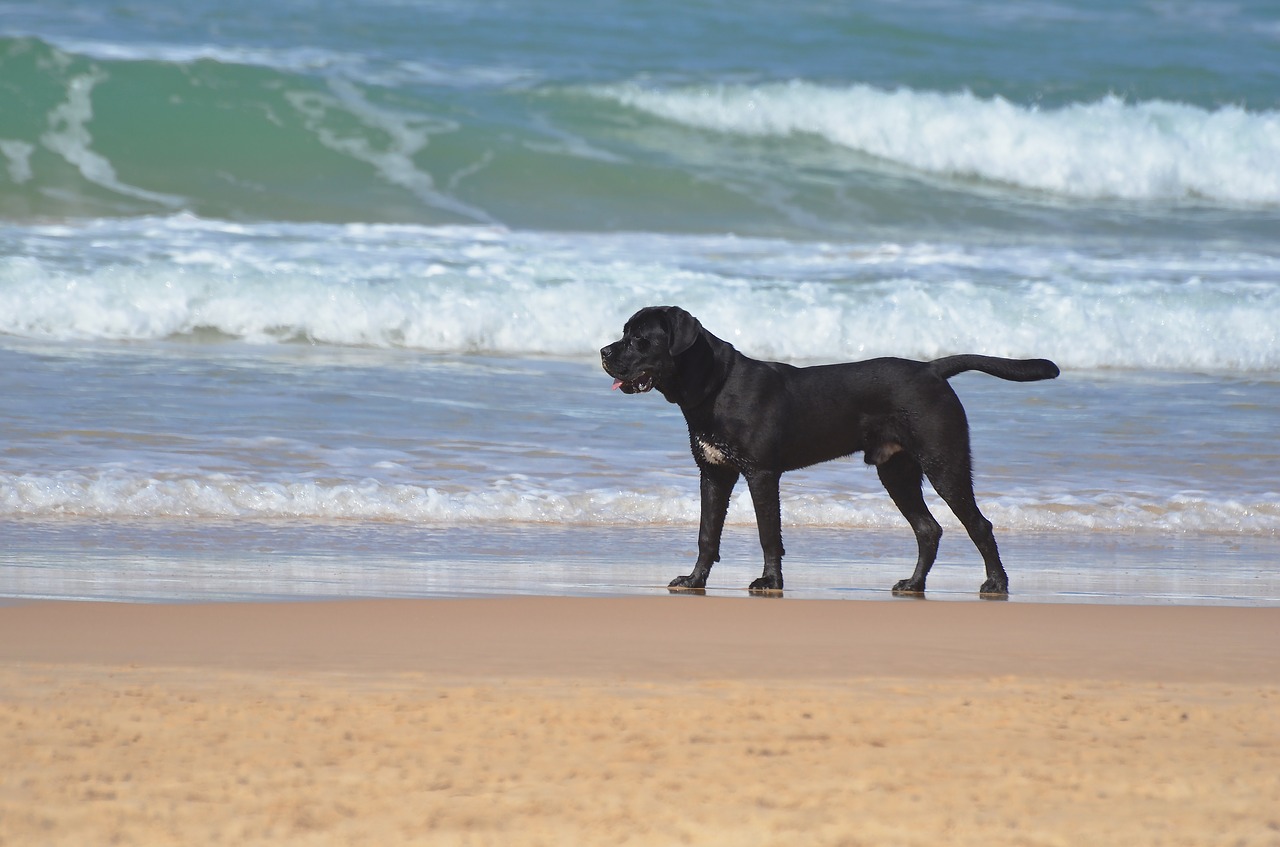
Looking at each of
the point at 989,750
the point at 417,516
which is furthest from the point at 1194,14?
the point at 989,750

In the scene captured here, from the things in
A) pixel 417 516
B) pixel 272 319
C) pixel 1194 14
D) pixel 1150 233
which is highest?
pixel 1194 14

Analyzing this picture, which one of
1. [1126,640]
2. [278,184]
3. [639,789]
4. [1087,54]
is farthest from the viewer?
[1087,54]

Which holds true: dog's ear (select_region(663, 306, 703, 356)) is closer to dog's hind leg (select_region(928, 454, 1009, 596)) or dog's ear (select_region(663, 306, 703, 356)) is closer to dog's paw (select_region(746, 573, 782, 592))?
dog's paw (select_region(746, 573, 782, 592))

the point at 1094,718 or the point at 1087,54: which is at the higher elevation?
the point at 1087,54

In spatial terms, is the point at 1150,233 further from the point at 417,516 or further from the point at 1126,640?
the point at 1126,640

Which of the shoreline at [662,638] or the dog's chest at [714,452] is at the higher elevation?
the dog's chest at [714,452]

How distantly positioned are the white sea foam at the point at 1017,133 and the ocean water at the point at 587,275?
0.05 meters

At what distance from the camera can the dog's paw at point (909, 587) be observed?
203 inches

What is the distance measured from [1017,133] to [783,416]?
603 inches

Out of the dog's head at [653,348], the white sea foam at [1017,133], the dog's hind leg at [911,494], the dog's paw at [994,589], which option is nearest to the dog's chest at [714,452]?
the dog's head at [653,348]

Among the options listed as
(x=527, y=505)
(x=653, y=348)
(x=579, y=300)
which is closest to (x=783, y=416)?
(x=653, y=348)

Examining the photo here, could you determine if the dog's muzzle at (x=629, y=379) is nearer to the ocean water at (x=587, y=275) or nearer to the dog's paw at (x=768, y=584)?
the ocean water at (x=587, y=275)

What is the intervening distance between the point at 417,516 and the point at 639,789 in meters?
4.31

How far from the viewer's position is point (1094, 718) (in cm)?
292
